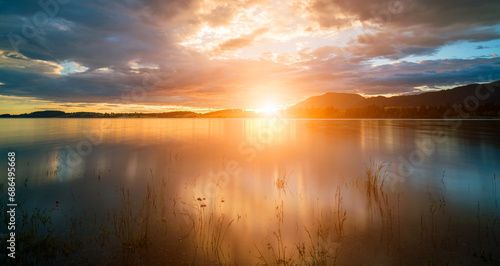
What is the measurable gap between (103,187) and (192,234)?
9780 millimetres

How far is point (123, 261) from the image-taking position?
6.80m

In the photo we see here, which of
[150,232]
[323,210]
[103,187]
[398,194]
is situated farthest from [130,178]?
[398,194]

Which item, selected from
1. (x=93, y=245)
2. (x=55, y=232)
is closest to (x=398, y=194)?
(x=93, y=245)

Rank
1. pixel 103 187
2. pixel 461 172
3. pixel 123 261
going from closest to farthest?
pixel 123 261 < pixel 103 187 < pixel 461 172

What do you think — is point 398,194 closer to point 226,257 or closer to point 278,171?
point 278,171

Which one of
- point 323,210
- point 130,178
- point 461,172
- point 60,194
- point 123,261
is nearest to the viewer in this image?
point 123,261

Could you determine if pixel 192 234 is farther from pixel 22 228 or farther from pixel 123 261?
pixel 22 228

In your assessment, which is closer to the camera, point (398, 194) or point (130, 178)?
point (398, 194)

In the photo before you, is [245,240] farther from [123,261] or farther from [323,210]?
[323,210]

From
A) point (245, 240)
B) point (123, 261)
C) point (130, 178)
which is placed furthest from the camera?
point (130, 178)

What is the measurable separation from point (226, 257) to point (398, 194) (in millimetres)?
11696

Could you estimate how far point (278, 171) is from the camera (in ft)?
66.9

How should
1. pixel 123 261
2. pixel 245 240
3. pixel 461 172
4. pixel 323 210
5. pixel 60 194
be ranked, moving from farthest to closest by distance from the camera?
pixel 461 172
pixel 60 194
pixel 323 210
pixel 245 240
pixel 123 261

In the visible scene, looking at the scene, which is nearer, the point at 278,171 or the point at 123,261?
the point at 123,261
